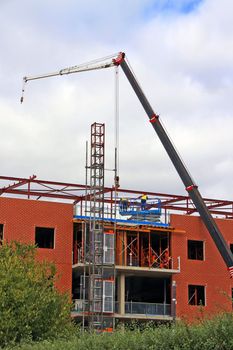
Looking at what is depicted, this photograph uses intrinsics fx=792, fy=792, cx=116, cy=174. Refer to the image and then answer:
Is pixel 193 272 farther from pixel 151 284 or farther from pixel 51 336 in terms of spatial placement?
pixel 51 336

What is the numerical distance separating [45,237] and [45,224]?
1682mm

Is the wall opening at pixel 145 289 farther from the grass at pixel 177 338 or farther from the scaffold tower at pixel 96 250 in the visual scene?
the grass at pixel 177 338

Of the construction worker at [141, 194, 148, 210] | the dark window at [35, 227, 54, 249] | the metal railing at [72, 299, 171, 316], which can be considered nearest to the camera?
the dark window at [35, 227, 54, 249]

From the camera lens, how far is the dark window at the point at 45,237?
191 feet

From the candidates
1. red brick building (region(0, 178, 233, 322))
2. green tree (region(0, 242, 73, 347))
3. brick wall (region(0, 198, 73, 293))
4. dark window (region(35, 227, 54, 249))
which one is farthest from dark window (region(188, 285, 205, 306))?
green tree (region(0, 242, 73, 347))

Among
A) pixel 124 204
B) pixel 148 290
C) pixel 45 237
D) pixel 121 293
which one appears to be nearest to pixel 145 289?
pixel 148 290

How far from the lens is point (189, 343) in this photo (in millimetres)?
19422

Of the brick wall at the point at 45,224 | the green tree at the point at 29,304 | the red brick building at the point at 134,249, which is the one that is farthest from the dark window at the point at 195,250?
the green tree at the point at 29,304

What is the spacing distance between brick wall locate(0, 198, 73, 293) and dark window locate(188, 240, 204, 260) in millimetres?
10550

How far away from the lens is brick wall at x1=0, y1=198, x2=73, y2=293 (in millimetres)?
56219

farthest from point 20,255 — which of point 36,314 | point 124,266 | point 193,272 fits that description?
point 193,272

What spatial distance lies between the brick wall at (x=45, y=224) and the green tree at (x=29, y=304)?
50.6 feet

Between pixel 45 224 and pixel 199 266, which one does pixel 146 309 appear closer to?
pixel 199 266

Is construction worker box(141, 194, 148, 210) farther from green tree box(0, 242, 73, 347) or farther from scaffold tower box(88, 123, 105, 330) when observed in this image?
green tree box(0, 242, 73, 347)
